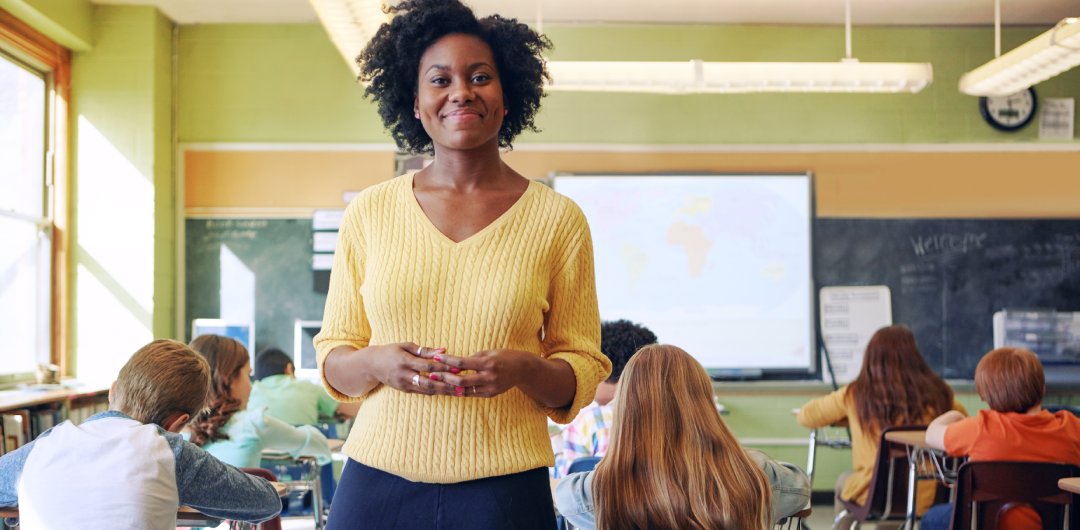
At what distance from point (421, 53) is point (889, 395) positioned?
11.6 ft

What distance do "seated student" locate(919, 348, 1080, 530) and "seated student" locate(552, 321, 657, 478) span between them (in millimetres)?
1092

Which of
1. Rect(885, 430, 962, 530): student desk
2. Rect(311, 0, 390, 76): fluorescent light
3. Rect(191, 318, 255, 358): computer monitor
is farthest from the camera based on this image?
Rect(191, 318, 255, 358): computer monitor

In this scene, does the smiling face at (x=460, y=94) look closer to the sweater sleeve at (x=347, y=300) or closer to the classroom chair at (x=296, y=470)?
the sweater sleeve at (x=347, y=300)

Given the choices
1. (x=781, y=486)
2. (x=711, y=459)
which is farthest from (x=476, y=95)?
(x=781, y=486)

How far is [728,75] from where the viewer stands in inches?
197

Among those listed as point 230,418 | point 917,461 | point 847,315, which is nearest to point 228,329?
point 230,418

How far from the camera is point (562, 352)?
3.95 ft

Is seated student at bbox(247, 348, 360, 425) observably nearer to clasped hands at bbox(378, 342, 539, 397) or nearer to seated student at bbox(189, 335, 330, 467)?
seated student at bbox(189, 335, 330, 467)

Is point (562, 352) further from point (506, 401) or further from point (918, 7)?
point (918, 7)

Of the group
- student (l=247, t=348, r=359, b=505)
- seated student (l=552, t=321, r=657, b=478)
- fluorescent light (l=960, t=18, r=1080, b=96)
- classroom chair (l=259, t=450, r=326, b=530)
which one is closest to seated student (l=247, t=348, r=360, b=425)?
student (l=247, t=348, r=359, b=505)

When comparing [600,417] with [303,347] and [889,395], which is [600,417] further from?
[303,347]

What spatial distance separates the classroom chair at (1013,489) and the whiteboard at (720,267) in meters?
2.95

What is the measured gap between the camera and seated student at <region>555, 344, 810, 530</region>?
6.25 ft

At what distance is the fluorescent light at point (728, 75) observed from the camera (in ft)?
16.2
